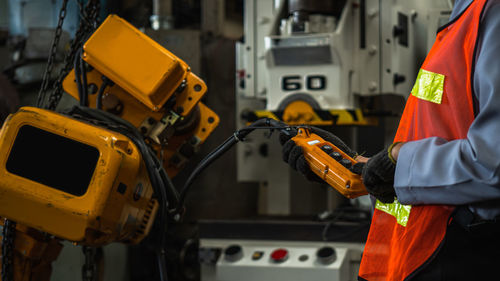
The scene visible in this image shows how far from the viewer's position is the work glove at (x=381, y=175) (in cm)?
147

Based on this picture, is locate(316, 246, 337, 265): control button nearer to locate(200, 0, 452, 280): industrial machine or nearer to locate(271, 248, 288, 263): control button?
locate(200, 0, 452, 280): industrial machine

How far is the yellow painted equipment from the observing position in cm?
168

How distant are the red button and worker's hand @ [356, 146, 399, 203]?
66.2 inches

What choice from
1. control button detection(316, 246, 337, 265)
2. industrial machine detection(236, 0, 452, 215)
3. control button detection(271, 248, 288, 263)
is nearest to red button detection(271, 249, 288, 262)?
control button detection(271, 248, 288, 263)

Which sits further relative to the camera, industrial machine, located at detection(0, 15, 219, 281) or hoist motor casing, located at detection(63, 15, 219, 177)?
hoist motor casing, located at detection(63, 15, 219, 177)

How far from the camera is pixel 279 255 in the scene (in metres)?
3.21

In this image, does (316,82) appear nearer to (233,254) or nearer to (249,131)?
(233,254)

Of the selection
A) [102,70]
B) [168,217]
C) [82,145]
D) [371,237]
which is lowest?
[168,217]

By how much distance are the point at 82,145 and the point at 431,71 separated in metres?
1.24

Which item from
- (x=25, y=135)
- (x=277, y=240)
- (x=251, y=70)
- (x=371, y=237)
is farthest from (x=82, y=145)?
(x=251, y=70)

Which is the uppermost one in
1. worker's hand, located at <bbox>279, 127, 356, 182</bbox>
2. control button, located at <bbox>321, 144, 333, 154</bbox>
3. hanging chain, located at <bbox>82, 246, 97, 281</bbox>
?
control button, located at <bbox>321, 144, 333, 154</bbox>

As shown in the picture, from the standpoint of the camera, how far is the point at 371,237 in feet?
5.56

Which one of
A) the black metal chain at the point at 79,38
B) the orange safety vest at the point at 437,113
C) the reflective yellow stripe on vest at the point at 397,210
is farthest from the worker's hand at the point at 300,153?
the black metal chain at the point at 79,38

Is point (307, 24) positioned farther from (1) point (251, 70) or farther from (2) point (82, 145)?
(2) point (82, 145)
